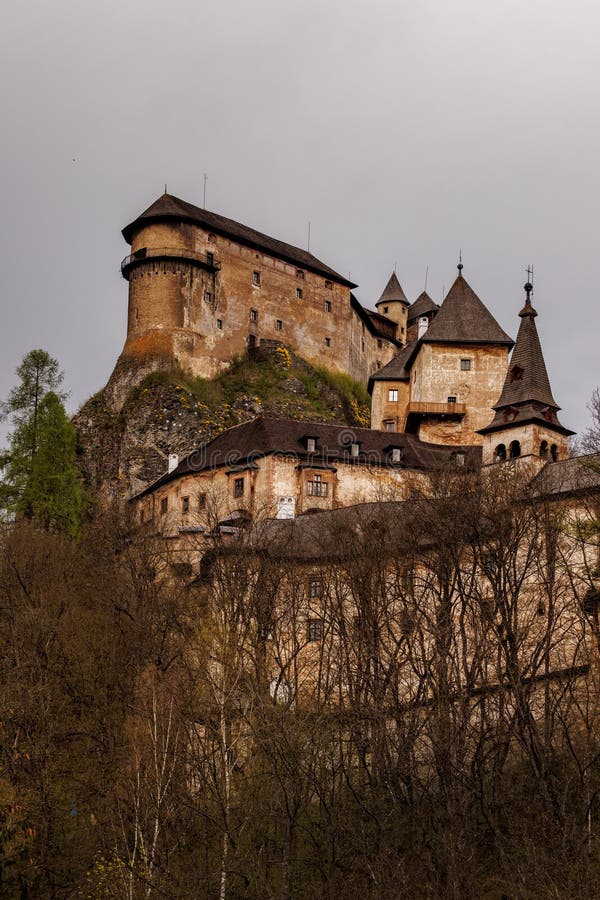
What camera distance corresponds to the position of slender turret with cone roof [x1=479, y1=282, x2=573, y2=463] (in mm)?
52812

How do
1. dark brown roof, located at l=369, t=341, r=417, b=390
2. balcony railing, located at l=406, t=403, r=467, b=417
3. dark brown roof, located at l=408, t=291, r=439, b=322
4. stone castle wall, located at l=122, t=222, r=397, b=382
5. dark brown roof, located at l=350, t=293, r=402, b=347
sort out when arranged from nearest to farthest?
balcony railing, located at l=406, t=403, r=467, b=417 → dark brown roof, located at l=369, t=341, r=417, b=390 → stone castle wall, located at l=122, t=222, r=397, b=382 → dark brown roof, located at l=350, t=293, r=402, b=347 → dark brown roof, located at l=408, t=291, r=439, b=322

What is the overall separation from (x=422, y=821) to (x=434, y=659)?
203 inches

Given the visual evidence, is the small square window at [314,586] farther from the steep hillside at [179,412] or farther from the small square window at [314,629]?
the steep hillside at [179,412]

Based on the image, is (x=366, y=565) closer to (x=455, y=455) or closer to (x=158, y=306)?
(x=455, y=455)

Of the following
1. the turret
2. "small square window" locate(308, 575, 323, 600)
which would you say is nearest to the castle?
"small square window" locate(308, 575, 323, 600)

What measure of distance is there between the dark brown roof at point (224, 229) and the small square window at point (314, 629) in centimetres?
4134

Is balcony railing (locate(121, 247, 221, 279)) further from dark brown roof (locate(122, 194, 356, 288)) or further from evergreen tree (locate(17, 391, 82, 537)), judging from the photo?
evergreen tree (locate(17, 391, 82, 537))

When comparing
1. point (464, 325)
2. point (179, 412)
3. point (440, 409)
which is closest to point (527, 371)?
point (440, 409)

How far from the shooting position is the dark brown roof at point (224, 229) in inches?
2943

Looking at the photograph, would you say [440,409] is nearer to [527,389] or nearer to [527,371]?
[527,371]

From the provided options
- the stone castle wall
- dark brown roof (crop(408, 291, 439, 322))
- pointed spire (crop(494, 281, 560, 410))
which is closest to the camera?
pointed spire (crop(494, 281, 560, 410))

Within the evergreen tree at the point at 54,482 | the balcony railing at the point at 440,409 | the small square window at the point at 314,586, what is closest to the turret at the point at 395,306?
the balcony railing at the point at 440,409

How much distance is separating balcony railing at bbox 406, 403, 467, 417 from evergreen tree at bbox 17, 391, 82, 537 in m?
18.9

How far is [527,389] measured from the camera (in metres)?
54.5
